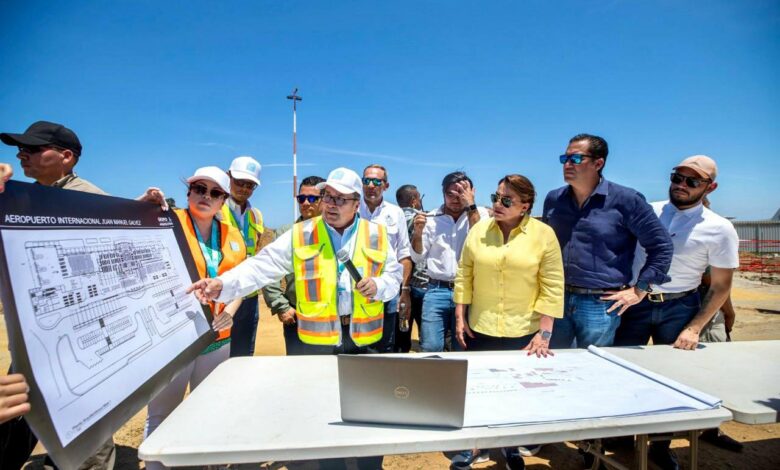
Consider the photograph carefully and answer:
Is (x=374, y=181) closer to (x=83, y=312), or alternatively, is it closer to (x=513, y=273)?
(x=513, y=273)

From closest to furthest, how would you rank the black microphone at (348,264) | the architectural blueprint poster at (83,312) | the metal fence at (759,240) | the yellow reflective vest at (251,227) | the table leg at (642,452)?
the architectural blueprint poster at (83,312) → the table leg at (642,452) → the black microphone at (348,264) → the yellow reflective vest at (251,227) → the metal fence at (759,240)

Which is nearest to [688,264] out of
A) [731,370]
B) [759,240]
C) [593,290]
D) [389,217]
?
[593,290]

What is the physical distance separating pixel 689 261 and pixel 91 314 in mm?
3645

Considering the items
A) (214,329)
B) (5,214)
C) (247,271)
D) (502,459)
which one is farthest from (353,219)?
(502,459)

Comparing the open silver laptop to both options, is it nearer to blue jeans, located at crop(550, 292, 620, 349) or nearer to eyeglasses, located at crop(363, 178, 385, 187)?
blue jeans, located at crop(550, 292, 620, 349)

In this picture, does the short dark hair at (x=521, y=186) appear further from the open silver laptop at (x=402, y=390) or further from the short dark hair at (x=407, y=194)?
the short dark hair at (x=407, y=194)

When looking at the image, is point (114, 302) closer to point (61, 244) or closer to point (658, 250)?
point (61, 244)

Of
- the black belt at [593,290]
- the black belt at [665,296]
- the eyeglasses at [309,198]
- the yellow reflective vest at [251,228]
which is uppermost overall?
the eyeglasses at [309,198]

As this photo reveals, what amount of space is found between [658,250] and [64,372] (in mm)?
3294

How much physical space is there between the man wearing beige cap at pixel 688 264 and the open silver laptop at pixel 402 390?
2111 millimetres

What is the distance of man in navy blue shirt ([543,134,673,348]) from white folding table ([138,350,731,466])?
1.10 meters

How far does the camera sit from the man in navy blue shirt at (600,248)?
8.95 ft

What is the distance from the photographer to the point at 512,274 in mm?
2672

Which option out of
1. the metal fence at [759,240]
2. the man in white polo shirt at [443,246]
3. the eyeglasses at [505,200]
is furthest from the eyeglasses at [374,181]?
the metal fence at [759,240]
